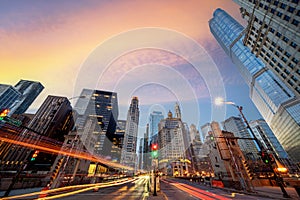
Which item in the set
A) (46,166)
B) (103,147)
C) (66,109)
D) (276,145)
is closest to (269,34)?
(66,109)

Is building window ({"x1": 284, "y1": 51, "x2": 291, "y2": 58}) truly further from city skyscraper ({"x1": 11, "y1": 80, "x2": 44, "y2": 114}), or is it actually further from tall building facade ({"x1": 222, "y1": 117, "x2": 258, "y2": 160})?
city skyscraper ({"x1": 11, "y1": 80, "x2": 44, "y2": 114})

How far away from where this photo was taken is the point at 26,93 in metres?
141

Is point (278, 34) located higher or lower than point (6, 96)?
lower

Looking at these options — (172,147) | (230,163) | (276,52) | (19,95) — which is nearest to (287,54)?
(276,52)

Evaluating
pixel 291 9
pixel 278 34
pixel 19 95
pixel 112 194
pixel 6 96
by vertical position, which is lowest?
pixel 112 194

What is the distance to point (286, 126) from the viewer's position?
7812 cm

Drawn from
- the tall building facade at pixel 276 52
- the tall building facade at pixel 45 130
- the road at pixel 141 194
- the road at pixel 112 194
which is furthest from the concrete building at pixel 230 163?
the tall building facade at pixel 45 130

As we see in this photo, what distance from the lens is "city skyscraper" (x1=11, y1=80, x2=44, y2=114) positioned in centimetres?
13300

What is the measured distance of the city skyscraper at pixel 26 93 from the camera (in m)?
133

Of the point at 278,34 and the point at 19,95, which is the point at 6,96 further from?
the point at 278,34

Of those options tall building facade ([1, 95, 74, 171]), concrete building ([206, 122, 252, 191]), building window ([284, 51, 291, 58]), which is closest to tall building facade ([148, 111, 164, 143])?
tall building facade ([1, 95, 74, 171])

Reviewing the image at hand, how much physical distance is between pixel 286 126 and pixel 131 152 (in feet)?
493

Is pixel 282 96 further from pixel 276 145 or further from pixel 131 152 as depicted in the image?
pixel 131 152

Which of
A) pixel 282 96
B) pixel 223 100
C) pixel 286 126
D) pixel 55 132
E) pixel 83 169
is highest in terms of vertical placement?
pixel 282 96
